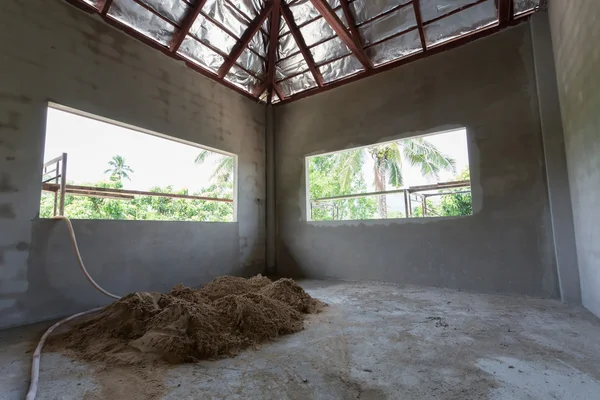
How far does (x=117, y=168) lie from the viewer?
50.1 feet

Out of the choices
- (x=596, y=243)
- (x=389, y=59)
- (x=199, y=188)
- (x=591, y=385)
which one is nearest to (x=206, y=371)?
(x=591, y=385)

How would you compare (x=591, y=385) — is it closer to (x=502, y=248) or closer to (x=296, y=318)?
(x=296, y=318)

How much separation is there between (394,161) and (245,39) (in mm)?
7385

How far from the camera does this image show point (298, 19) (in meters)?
5.24

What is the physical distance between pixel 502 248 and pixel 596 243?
4.37 ft

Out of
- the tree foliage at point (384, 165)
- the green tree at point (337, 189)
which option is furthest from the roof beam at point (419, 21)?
the green tree at point (337, 189)

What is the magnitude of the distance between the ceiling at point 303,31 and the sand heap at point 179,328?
155 inches

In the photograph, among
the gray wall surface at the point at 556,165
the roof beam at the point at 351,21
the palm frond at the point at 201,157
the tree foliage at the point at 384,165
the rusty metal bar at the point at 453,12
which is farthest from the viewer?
the palm frond at the point at 201,157

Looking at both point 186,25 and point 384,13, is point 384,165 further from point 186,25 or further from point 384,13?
point 186,25

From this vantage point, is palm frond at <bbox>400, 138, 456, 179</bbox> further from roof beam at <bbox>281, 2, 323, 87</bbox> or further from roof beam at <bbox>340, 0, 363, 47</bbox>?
roof beam at <bbox>340, 0, 363, 47</bbox>

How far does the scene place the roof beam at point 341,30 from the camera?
15.1 feet

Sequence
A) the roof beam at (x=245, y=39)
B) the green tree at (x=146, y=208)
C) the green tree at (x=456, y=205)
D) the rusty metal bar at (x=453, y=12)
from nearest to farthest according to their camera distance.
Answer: the rusty metal bar at (x=453, y=12)
the roof beam at (x=245, y=39)
the green tree at (x=456, y=205)
the green tree at (x=146, y=208)

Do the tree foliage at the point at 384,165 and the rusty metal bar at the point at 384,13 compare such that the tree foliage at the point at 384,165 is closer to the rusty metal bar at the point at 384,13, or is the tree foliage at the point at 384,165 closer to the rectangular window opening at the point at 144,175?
the rectangular window opening at the point at 144,175

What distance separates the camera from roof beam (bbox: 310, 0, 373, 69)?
15.1 feet
